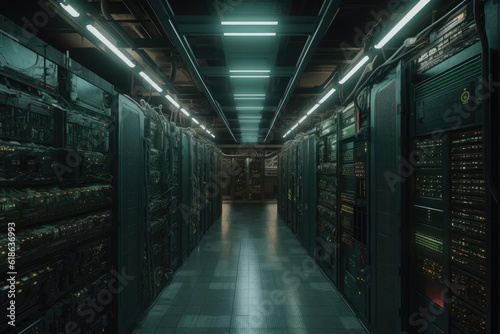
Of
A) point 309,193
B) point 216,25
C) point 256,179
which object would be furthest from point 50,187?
point 256,179

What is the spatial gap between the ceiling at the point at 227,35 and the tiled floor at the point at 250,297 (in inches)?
105

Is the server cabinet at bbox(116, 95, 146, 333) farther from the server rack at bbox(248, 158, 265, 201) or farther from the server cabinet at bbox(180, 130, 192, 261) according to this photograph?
the server rack at bbox(248, 158, 265, 201)

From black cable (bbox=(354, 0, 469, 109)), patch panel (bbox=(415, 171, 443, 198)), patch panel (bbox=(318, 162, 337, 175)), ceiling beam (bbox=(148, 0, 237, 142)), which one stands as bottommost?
patch panel (bbox=(415, 171, 443, 198))

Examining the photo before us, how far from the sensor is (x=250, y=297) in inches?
160

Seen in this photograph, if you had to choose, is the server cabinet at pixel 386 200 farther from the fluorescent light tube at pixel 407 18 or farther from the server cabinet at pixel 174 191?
the server cabinet at pixel 174 191

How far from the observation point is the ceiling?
8.60 feet

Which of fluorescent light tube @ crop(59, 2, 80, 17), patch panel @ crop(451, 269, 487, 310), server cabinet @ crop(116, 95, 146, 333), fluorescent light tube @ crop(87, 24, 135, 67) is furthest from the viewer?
server cabinet @ crop(116, 95, 146, 333)

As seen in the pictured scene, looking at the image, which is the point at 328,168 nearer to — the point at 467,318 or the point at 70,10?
the point at 467,318

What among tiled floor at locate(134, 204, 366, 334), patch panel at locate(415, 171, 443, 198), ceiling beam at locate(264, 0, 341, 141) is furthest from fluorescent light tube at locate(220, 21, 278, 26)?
tiled floor at locate(134, 204, 366, 334)

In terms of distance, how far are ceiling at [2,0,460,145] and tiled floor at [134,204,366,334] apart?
266 cm

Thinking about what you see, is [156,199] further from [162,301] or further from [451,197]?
[451,197]

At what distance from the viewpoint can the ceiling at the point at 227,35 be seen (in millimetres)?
2621

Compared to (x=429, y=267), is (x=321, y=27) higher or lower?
higher

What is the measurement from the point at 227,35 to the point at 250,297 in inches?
129
